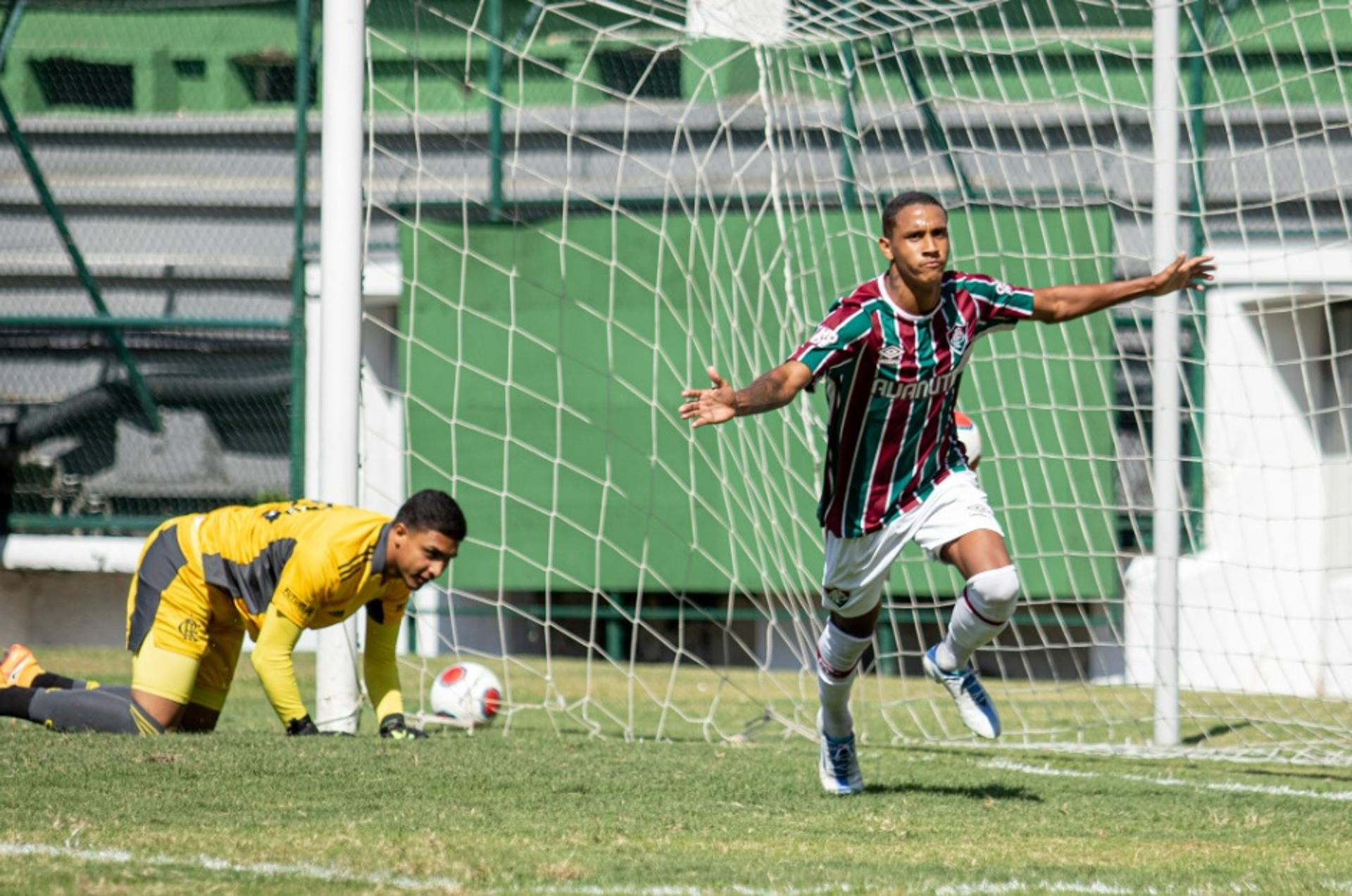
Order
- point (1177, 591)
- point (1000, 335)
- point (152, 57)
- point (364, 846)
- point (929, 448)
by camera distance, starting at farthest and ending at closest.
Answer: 1. point (152, 57)
2. point (1000, 335)
3. point (1177, 591)
4. point (929, 448)
5. point (364, 846)

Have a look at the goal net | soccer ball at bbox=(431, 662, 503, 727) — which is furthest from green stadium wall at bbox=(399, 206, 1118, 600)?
soccer ball at bbox=(431, 662, 503, 727)

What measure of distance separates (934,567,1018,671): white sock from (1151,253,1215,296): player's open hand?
1.08 metres

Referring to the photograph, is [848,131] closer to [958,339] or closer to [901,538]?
[958,339]

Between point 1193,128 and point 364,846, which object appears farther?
point 1193,128

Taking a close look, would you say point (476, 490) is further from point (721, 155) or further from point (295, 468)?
point (721, 155)

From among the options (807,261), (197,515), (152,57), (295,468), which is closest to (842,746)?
(197,515)

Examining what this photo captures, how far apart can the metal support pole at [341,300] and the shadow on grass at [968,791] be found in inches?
95.2

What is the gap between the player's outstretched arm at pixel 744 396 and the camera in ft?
15.3

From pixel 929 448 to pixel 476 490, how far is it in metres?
5.59

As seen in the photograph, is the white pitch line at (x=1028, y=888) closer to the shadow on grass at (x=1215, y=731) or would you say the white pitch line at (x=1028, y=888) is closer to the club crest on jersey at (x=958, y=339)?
the club crest on jersey at (x=958, y=339)

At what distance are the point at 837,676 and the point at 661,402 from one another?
5331 millimetres

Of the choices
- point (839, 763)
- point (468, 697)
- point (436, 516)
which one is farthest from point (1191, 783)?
point (468, 697)

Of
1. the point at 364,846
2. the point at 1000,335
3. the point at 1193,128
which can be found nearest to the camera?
the point at 364,846

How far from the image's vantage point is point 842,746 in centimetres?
557
